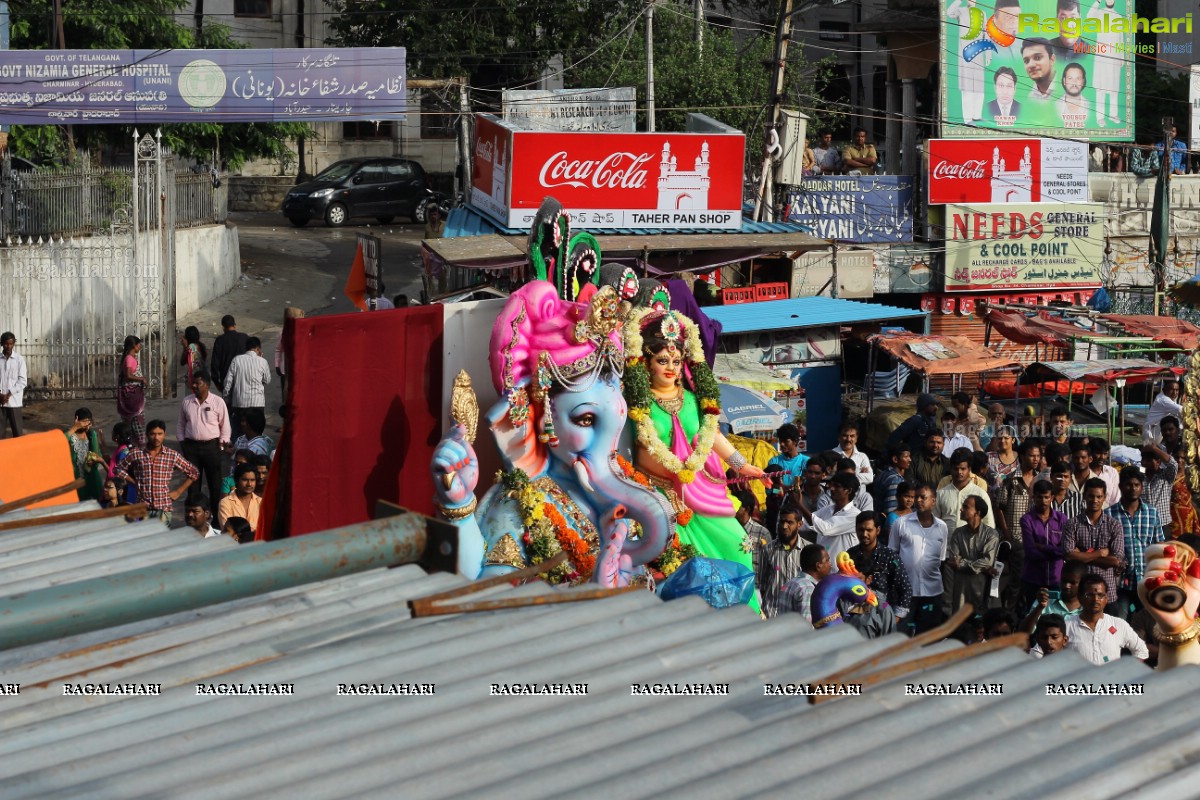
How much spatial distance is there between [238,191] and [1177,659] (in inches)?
1100

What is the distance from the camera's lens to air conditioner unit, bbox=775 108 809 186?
21094mm

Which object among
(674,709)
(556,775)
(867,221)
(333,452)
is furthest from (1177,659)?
(867,221)

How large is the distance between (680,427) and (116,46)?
1853cm

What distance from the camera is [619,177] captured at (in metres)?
17.4

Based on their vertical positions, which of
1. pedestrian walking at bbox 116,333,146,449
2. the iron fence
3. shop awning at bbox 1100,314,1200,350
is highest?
the iron fence

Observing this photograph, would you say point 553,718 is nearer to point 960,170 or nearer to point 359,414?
point 359,414

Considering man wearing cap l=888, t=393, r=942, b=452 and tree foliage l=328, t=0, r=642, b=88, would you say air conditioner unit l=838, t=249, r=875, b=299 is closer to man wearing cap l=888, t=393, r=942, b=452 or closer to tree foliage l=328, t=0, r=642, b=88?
tree foliage l=328, t=0, r=642, b=88

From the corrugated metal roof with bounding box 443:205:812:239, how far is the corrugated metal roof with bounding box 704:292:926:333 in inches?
42.0

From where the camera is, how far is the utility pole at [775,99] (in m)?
20.2

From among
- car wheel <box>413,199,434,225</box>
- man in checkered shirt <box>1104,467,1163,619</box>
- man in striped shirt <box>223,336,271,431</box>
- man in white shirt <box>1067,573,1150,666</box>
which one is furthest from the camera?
car wheel <box>413,199,434,225</box>

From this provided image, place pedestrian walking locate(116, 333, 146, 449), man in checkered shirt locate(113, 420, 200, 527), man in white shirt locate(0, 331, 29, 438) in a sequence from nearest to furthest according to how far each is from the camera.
Answer: man in checkered shirt locate(113, 420, 200, 527) < pedestrian walking locate(116, 333, 146, 449) < man in white shirt locate(0, 331, 29, 438)

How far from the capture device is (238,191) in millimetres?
31922

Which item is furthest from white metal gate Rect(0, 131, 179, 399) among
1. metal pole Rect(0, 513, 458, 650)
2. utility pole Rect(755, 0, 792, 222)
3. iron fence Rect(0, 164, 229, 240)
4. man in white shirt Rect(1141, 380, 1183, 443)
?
metal pole Rect(0, 513, 458, 650)

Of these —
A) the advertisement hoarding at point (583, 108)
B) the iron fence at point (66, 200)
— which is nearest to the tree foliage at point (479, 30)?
the advertisement hoarding at point (583, 108)
